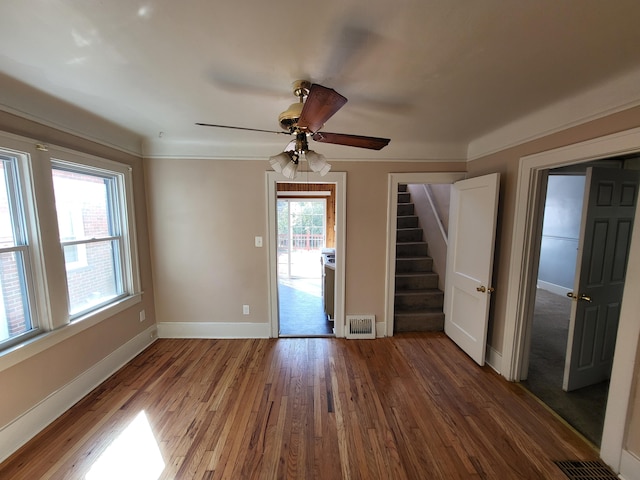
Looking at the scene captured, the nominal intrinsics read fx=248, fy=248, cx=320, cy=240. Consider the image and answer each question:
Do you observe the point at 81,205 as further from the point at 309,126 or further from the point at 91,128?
the point at 309,126

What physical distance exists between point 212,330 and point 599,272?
3.86 meters

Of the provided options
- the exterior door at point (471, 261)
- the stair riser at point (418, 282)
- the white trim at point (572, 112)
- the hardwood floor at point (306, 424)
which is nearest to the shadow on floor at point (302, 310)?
the hardwood floor at point (306, 424)

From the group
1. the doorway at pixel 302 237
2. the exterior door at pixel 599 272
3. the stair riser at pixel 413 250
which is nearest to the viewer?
the exterior door at pixel 599 272

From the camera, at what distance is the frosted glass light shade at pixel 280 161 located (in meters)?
1.59

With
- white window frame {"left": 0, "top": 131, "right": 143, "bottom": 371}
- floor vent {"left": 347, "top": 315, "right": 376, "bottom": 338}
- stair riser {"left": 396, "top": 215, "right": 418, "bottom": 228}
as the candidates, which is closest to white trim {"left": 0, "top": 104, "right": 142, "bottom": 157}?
white window frame {"left": 0, "top": 131, "right": 143, "bottom": 371}

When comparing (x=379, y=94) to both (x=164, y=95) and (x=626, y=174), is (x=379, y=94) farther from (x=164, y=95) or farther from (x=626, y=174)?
(x=626, y=174)

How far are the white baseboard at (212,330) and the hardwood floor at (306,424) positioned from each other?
1.34ft

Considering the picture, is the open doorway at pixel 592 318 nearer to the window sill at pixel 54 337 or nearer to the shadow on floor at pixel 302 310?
the shadow on floor at pixel 302 310

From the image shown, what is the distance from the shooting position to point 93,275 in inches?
91.7

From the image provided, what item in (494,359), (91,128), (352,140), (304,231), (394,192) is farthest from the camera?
(304,231)

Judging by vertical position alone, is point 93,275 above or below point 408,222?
below

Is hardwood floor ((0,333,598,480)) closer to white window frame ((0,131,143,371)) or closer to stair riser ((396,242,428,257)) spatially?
white window frame ((0,131,143,371))

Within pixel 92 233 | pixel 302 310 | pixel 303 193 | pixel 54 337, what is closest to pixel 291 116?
pixel 92 233

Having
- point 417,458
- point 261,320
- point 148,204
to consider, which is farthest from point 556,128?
point 148,204
